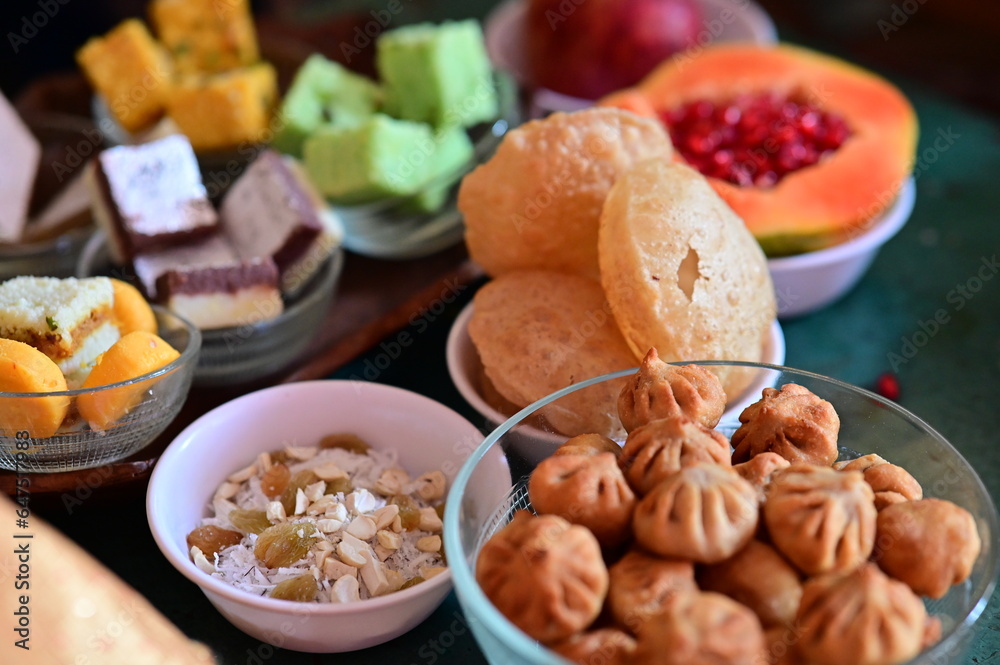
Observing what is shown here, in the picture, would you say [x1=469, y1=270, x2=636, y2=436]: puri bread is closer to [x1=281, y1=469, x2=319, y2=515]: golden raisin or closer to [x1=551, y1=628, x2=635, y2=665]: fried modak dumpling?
[x1=281, y1=469, x2=319, y2=515]: golden raisin

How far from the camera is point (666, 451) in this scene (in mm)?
717

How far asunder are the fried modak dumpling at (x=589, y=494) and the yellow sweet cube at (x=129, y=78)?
1.12 m

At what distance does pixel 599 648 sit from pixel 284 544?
1.19ft

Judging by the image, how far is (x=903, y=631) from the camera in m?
0.60

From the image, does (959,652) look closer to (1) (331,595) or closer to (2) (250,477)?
(1) (331,595)

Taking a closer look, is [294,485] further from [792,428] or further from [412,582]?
[792,428]

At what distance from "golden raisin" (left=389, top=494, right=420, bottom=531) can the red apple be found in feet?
3.50

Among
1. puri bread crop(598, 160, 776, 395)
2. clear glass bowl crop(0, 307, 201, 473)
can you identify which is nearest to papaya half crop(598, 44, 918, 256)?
puri bread crop(598, 160, 776, 395)

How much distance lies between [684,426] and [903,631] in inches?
8.6

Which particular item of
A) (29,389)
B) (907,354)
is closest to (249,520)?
(29,389)

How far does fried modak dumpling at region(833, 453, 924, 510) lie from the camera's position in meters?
0.72

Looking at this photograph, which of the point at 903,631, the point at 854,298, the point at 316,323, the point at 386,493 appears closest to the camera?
the point at 903,631

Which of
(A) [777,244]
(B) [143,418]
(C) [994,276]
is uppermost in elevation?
(B) [143,418]

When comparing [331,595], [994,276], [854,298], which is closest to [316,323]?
[331,595]
